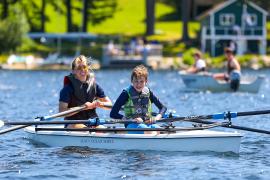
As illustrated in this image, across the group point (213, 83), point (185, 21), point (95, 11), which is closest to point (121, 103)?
point (213, 83)

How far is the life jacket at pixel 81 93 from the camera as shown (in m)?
19.6

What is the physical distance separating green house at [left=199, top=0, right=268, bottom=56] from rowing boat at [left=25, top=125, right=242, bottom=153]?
64154 mm

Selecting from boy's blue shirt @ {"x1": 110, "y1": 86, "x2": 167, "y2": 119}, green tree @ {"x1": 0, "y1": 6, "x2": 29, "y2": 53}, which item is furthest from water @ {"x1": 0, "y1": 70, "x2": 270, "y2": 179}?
green tree @ {"x1": 0, "y1": 6, "x2": 29, "y2": 53}

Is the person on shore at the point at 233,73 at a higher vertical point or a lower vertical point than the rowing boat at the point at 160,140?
higher

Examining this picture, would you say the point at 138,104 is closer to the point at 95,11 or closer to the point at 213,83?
the point at 213,83

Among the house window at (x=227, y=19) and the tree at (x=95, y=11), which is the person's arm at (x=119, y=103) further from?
the house window at (x=227, y=19)

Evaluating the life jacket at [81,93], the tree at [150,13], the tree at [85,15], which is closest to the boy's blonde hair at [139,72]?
the life jacket at [81,93]

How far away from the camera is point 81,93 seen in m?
19.7

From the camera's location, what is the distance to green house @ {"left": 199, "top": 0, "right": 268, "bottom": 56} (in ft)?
275

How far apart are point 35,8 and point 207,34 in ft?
57.2

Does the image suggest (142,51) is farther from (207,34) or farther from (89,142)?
(89,142)

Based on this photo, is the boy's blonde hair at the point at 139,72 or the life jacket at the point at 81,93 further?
the life jacket at the point at 81,93

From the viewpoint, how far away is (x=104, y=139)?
62.5 feet

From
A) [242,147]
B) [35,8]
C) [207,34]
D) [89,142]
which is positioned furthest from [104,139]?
[35,8]
